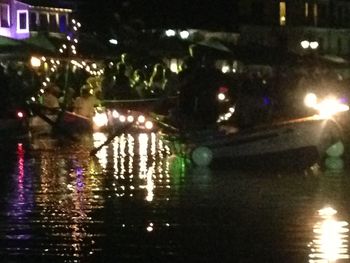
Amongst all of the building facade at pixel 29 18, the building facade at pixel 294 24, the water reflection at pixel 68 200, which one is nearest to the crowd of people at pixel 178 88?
the water reflection at pixel 68 200

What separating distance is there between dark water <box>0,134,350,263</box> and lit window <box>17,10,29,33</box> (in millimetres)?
30574

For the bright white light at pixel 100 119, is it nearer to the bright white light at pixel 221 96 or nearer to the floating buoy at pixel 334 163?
the bright white light at pixel 221 96

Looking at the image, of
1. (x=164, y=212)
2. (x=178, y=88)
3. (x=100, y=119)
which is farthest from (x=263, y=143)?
(x=178, y=88)

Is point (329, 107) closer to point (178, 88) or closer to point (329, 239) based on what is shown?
point (329, 239)

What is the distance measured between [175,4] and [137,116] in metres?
34.1

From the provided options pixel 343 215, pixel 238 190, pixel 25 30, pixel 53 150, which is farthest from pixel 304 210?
pixel 25 30

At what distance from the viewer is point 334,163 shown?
70.6 ft

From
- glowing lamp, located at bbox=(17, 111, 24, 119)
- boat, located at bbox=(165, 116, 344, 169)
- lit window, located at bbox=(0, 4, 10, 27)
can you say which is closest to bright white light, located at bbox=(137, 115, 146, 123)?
glowing lamp, located at bbox=(17, 111, 24, 119)

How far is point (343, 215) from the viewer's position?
14492 mm

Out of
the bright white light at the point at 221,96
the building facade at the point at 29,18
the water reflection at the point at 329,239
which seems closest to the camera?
the water reflection at the point at 329,239

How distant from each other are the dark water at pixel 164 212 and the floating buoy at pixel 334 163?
680 mm

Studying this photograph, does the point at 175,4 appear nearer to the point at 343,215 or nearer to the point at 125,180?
the point at 125,180

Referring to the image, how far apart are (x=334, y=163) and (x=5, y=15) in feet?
108

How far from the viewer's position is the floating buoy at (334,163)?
20.8 m
